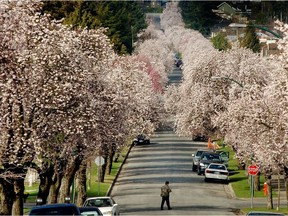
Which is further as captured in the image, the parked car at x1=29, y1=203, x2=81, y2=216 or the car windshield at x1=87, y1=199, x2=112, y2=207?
the car windshield at x1=87, y1=199, x2=112, y2=207

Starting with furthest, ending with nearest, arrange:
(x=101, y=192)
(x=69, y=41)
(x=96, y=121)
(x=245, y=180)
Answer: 1. (x=245, y=180)
2. (x=101, y=192)
3. (x=96, y=121)
4. (x=69, y=41)

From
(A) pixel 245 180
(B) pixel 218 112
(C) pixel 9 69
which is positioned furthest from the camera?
(B) pixel 218 112

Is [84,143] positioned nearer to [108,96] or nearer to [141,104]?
[108,96]

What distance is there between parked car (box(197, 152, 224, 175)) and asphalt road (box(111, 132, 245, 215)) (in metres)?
0.58

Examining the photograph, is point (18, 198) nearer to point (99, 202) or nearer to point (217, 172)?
point (99, 202)

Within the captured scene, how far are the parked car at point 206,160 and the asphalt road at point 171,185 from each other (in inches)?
22.8

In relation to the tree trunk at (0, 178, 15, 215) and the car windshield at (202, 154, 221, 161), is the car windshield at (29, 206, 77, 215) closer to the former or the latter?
the tree trunk at (0, 178, 15, 215)

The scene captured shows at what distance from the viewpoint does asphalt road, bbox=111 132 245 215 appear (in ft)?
195

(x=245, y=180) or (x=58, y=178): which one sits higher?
(x=58, y=178)

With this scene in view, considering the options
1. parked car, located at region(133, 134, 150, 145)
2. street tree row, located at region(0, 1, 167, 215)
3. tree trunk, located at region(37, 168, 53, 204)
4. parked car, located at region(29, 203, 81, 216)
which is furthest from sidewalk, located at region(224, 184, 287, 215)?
parked car, located at region(133, 134, 150, 145)

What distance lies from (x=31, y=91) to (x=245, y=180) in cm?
3506

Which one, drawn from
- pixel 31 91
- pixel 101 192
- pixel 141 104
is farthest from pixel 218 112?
pixel 31 91

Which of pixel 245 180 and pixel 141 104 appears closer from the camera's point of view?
pixel 245 180

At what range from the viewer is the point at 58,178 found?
52.6 m
